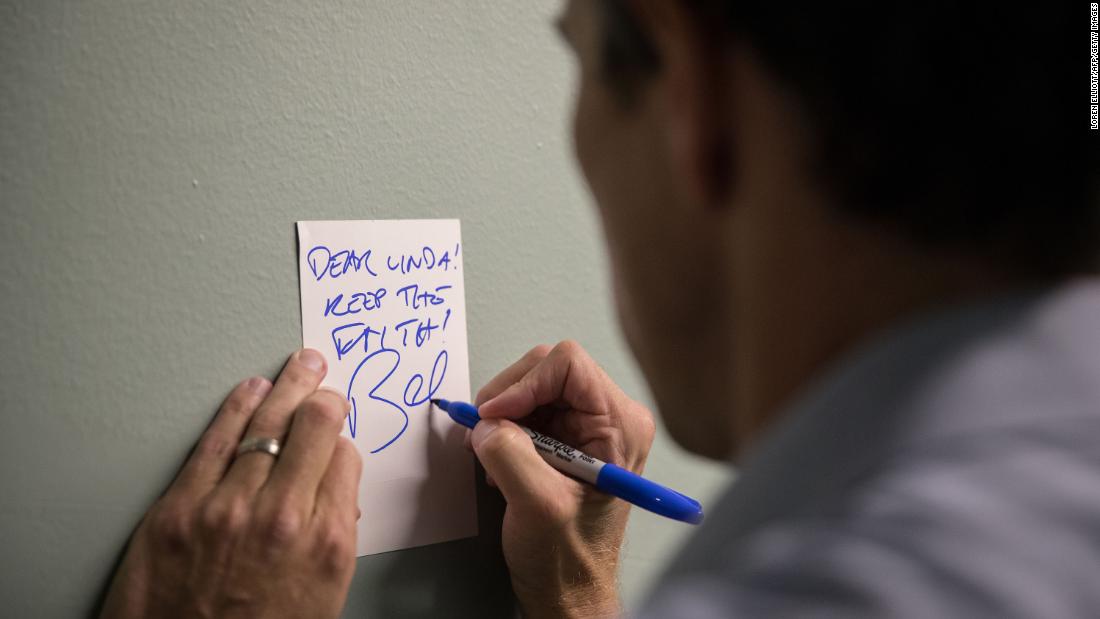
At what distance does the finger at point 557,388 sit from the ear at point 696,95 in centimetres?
34

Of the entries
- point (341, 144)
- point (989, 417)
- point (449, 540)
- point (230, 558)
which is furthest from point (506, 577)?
point (989, 417)

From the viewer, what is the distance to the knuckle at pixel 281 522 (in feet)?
1.60

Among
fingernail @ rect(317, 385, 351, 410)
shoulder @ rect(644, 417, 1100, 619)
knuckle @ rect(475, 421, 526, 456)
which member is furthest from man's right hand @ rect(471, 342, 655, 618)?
shoulder @ rect(644, 417, 1100, 619)

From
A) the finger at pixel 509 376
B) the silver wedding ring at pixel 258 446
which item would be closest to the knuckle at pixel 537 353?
the finger at pixel 509 376

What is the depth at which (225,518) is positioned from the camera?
19.0 inches

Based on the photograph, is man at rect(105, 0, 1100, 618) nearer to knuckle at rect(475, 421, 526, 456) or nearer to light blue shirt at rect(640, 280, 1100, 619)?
light blue shirt at rect(640, 280, 1100, 619)

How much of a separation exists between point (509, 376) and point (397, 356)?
3.7 inches

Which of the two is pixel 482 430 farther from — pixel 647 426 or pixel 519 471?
pixel 647 426

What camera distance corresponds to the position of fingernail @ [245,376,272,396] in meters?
0.53

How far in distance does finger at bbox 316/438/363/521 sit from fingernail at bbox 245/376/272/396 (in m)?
0.06

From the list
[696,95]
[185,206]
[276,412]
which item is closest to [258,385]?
[276,412]

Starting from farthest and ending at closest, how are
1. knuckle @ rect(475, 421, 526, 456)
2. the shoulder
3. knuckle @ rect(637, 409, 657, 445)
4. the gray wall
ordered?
knuckle @ rect(637, 409, 657, 445) → knuckle @ rect(475, 421, 526, 456) → the gray wall → the shoulder

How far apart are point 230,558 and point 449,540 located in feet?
0.59

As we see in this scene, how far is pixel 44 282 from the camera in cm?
47
